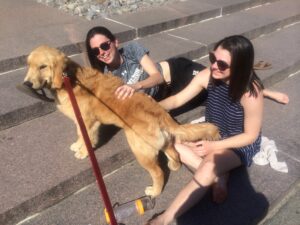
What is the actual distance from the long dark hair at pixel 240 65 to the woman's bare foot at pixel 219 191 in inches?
31.9

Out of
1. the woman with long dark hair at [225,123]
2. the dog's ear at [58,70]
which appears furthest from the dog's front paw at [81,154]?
the woman with long dark hair at [225,123]

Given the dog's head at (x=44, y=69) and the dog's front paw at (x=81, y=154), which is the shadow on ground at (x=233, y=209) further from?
the dog's head at (x=44, y=69)

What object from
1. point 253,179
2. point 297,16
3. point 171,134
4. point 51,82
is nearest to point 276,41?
point 297,16

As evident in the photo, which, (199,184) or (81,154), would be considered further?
(81,154)

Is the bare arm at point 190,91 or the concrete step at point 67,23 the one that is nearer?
the bare arm at point 190,91

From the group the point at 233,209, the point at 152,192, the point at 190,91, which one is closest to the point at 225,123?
the point at 190,91

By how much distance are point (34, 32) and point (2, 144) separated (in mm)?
2339

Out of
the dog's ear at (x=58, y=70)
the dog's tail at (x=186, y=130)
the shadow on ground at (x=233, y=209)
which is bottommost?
the shadow on ground at (x=233, y=209)

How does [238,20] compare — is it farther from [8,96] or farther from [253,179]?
[8,96]

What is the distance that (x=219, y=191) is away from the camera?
3326 millimetres

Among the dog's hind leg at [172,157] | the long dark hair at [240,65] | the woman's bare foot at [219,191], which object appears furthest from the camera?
the dog's hind leg at [172,157]

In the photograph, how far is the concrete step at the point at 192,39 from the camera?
3875 millimetres

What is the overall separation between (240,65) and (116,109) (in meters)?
1.16

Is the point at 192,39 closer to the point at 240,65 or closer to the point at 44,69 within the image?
the point at 240,65
